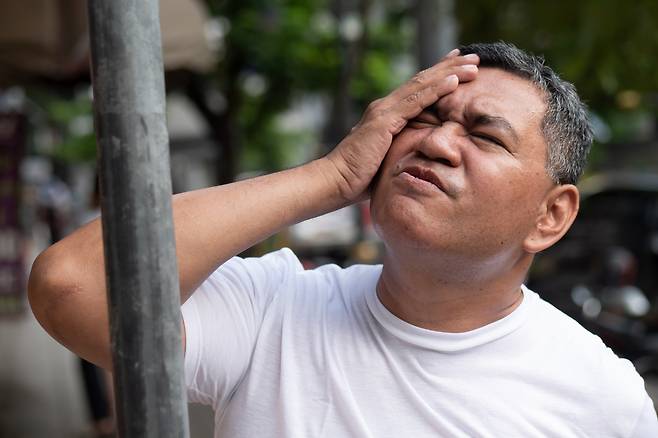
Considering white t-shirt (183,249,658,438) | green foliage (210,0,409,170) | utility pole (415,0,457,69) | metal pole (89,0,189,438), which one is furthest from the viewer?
green foliage (210,0,409,170)

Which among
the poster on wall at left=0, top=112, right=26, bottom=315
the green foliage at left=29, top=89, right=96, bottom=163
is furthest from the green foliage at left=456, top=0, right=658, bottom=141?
the green foliage at left=29, top=89, right=96, bottom=163

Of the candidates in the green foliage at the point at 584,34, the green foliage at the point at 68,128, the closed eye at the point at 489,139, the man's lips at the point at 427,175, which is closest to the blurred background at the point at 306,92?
the green foliage at the point at 584,34

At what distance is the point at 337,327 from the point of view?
191 cm

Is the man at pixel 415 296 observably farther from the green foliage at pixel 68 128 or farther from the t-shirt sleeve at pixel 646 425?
the green foliage at pixel 68 128

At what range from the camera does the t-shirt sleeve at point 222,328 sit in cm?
181

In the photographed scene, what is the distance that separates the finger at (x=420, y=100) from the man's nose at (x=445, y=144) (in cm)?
6

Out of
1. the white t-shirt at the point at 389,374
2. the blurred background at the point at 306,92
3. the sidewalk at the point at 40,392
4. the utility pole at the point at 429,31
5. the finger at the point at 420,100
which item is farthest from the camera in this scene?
the utility pole at the point at 429,31

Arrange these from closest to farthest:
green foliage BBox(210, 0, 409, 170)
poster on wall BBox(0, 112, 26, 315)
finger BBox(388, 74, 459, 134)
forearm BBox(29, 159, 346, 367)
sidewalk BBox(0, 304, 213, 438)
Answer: forearm BBox(29, 159, 346, 367) → finger BBox(388, 74, 459, 134) → sidewalk BBox(0, 304, 213, 438) → poster on wall BBox(0, 112, 26, 315) → green foliage BBox(210, 0, 409, 170)

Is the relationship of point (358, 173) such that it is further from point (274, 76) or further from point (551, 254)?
point (274, 76)

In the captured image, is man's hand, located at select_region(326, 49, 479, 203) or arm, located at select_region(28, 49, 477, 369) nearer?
arm, located at select_region(28, 49, 477, 369)

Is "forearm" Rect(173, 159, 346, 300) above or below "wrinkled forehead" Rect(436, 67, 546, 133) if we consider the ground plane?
below

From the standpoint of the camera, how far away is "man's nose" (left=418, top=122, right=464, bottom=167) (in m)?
1.81

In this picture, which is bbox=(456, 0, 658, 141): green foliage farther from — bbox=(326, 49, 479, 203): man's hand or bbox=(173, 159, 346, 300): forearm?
bbox=(173, 159, 346, 300): forearm

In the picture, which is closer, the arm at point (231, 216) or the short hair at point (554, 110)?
the arm at point (231, 216)
